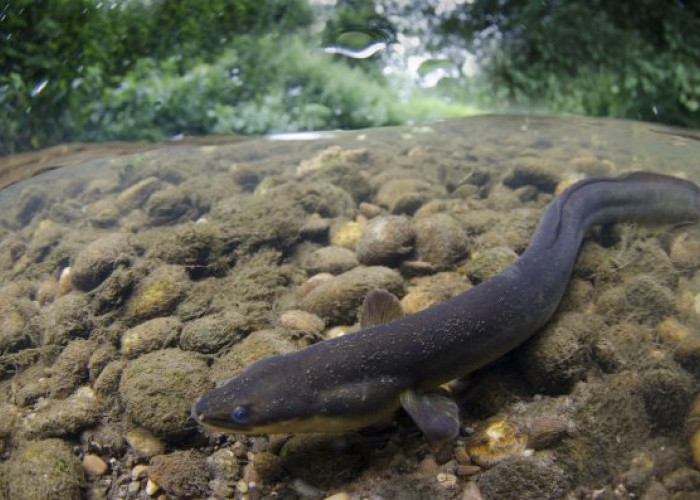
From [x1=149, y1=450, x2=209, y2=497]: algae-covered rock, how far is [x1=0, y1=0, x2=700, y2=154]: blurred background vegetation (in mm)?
5575

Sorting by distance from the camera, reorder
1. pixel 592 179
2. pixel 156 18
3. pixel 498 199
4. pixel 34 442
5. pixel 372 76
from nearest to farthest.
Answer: pixel 34 442 → pixel 592 179 → pixel 498 199 → pixel 156 18 → pixel 372 76

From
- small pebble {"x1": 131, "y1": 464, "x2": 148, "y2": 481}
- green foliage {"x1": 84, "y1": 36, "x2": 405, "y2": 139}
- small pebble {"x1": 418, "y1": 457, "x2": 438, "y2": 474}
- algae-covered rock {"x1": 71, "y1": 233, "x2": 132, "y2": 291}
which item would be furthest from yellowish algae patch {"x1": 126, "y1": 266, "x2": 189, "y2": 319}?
green foliage {"x1": 84, "y1": 36, "x2": 405, "y2": 139}

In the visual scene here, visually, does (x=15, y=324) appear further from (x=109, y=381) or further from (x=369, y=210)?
(x=369, y=210)

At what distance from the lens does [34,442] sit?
99.5 inches

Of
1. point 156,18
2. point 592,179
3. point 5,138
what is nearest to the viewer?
point 592,179

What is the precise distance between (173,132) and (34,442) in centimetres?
610

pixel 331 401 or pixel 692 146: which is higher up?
pixel 331 401

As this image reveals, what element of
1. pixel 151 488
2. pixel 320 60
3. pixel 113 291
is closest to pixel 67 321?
pixel 113 291

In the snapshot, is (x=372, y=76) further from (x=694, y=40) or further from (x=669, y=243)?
(x=669, y=243)

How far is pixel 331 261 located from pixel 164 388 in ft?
5.64

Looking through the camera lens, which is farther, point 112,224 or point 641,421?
point 112,224

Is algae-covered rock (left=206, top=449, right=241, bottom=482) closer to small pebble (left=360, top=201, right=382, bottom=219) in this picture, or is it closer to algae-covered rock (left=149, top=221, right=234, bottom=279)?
algae-covered rock (left=149, top=221, right=234, bottom=279)

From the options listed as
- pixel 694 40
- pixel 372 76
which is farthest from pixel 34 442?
pixel 694 40

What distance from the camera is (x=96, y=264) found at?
3805 millimetres
